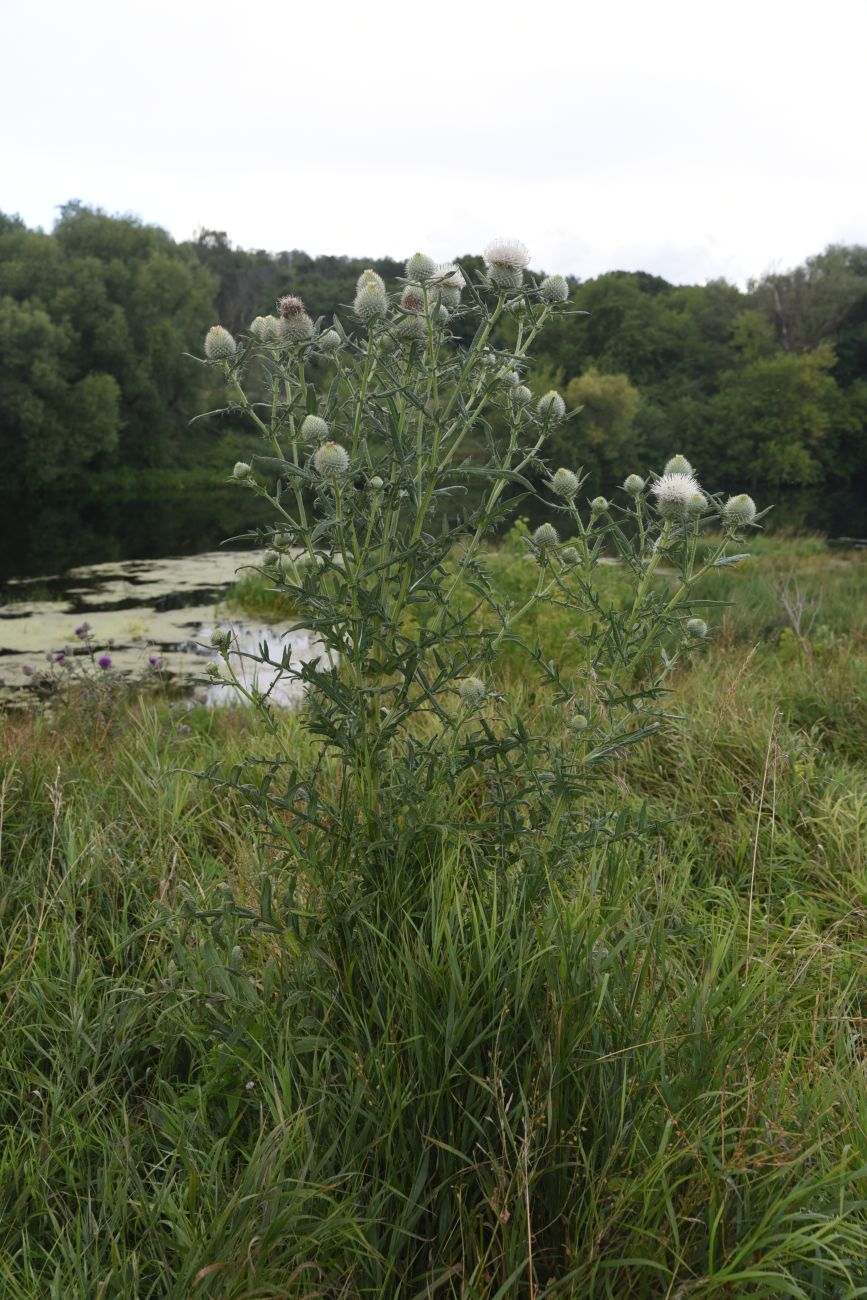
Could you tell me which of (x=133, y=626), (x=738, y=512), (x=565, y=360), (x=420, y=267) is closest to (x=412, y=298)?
(x=420, y=267)

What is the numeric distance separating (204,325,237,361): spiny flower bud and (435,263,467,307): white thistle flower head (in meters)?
0.50

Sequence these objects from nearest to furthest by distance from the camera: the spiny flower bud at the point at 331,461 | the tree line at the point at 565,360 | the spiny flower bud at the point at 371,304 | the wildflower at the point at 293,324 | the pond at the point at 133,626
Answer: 1. the spiny flower bud at the point at 331,461
2. the spiny flower bud at the point at 371,304
3. the wildflower at the point at 293,324
4. the pond at the point at 133,626
5. the tree line at the point at 565,360

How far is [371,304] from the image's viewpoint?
1994 millimetres

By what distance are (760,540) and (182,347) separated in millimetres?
20839

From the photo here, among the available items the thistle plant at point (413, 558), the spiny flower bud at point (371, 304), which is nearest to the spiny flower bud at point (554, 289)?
the thistle plant at point (413, 558)

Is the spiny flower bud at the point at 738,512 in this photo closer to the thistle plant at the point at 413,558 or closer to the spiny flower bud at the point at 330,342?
the thistle plant at the point at 413,558

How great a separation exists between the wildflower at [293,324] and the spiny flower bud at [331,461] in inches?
14.6

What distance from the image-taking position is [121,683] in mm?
5465

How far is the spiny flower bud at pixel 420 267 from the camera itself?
206 centimetres

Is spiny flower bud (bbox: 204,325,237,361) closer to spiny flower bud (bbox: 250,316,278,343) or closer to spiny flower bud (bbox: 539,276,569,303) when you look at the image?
spiny flower bud (bbox: 250,316,278,343)

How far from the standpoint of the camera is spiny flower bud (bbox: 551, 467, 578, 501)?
2275 millimetres

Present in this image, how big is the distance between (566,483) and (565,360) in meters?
40.2

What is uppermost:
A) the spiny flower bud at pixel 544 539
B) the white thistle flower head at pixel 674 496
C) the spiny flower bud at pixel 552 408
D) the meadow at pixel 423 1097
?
the spiny flower bud at pixel 552 408

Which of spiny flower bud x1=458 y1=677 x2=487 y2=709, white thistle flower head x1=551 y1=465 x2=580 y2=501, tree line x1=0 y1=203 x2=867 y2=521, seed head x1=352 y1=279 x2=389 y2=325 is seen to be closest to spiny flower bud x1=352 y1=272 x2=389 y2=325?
seed head x1=352 y1=279 x2=389 y2=325
